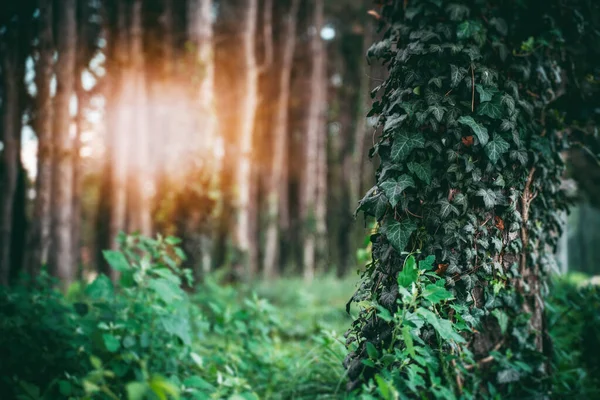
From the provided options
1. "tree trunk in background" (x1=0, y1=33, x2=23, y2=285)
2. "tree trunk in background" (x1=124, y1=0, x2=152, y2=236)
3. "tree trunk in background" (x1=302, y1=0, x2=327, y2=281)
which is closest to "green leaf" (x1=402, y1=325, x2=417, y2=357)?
"tree trunk in background" (x1=0, y1=33, x2=23, y2=285)

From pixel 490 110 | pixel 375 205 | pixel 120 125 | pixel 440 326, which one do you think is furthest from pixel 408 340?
pixel 120 125

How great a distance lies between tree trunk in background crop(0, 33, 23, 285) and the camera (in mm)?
8125

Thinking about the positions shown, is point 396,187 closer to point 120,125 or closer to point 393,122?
point 393,122

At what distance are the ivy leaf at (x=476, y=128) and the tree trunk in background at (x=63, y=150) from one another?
24.7 ft

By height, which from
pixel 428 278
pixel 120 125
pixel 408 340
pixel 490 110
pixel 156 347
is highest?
pixel 120 125

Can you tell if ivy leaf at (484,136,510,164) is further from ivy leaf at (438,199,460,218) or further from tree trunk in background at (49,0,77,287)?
tree trunk in background at (49,0,77,287)

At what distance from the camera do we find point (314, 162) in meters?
12.8

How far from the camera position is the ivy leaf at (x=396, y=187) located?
84.8 inches

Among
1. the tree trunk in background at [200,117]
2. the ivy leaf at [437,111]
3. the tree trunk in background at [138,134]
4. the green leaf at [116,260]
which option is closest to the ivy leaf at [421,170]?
the ivy leaf at [437,111]

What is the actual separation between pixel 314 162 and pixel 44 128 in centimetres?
735

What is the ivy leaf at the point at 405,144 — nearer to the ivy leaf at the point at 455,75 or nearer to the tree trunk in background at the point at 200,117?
the ivy leaf at the point at 455,75

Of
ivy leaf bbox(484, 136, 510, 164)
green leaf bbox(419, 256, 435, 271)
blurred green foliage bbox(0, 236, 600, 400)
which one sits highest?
ivy leaf bbox(484, 136, 510, 164)

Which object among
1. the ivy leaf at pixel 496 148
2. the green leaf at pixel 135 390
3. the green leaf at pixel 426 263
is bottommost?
the green leaf at pixel 135 390

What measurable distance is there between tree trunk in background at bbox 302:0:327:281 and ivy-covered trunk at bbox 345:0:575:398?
985 centimetres
